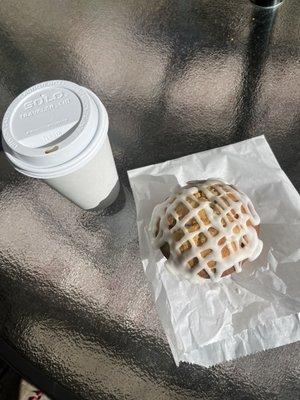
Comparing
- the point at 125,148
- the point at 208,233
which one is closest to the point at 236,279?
the point at 208,233

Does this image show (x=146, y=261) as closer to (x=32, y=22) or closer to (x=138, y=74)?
(x=138, y=74)

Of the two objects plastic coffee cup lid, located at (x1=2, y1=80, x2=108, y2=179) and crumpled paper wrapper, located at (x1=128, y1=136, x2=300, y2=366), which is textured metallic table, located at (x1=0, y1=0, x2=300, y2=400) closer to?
crumpled paper wrapper, located at (x1=128, y1=136, x2=300, y2=366)

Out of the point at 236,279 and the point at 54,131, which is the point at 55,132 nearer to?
the point at 54,131

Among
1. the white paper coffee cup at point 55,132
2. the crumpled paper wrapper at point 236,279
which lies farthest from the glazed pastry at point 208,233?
the white paper coffee cup at point 55,132

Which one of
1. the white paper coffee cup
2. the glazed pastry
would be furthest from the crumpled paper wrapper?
the white paper coffee cup

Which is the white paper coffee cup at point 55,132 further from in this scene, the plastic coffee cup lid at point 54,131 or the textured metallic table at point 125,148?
the textured metallic table at point 125,148

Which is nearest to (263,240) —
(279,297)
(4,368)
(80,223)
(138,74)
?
(279,297)
